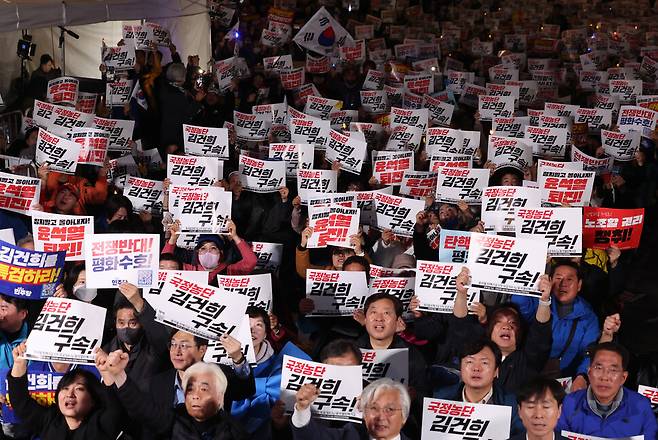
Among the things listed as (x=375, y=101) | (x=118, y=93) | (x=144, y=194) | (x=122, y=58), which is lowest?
(x=144, y=194)

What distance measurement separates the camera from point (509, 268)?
795 centimetres

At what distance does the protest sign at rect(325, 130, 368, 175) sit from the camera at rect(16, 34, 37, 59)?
647 cm

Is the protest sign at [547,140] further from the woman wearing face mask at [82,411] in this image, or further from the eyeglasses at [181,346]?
the woman wearing face mask at [82,411]

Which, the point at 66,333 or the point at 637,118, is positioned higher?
the point at 637,118

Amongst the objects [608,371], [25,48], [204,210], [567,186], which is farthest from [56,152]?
[25,48]

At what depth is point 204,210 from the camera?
9922 mm

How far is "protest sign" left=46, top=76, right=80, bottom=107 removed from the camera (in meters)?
13.8

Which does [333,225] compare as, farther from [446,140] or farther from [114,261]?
[446,140]

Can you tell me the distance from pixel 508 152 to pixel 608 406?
5.88m

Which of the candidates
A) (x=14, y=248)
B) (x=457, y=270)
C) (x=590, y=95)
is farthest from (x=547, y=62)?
(x=14, y=248)

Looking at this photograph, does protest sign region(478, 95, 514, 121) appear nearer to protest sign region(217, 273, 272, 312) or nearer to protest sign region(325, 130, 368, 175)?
protest sign region(325, 130, 368, 175)

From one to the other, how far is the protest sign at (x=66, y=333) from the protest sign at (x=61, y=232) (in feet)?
6.35

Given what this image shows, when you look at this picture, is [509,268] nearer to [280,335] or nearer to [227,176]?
[280,335]

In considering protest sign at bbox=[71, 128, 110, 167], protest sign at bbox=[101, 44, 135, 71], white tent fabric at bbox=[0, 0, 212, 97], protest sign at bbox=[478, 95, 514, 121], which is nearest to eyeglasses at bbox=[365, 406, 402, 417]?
protest sign at bbox=[71, 128, 110, 167]
